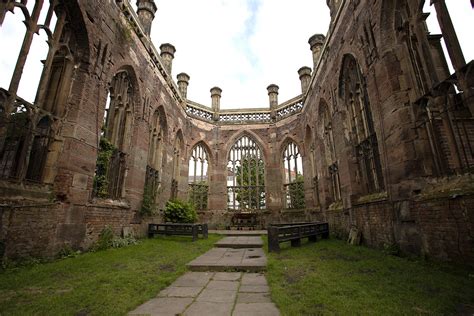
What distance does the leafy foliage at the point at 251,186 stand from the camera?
19219mm

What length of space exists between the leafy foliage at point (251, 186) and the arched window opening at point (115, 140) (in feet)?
33.5

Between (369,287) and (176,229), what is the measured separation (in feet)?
29.3

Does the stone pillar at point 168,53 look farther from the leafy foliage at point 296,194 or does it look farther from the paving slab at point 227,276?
the paving slab at point 227,276

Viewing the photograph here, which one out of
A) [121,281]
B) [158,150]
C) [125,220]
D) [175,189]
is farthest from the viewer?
[175,189]

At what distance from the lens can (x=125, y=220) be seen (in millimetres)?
10000

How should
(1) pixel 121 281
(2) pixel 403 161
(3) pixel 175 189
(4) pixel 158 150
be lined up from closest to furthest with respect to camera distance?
(1) pixel 121 281, (2) pixel 403 161, (4) pixel 158 150, (3) pixel 175 189

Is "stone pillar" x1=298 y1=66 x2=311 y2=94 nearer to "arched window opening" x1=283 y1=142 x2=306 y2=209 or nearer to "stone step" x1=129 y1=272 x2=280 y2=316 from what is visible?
"arched window opening" x1=283 y1=142 x2=306 y2=209

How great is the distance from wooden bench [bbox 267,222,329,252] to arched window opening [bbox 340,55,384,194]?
2.56 m

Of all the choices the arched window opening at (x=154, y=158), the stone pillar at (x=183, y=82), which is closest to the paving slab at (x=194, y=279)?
the arched window opening at (x=154, y=158)

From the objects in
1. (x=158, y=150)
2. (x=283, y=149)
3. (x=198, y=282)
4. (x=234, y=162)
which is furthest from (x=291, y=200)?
(x=198, y=282)

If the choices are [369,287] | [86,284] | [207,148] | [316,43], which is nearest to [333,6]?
[316,43]

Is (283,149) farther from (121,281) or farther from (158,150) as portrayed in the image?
(121,281)

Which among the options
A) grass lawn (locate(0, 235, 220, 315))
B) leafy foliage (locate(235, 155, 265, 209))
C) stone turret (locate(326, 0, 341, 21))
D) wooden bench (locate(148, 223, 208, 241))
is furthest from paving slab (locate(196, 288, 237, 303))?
leafy foliage (locate(235, 155, 265, 209))

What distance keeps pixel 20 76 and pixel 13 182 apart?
2.58 m
